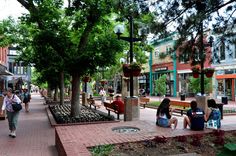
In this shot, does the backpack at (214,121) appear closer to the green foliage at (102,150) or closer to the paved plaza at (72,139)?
the paved plaza at (72,139)

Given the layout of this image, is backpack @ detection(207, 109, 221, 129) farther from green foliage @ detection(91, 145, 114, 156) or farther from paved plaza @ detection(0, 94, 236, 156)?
green foliage @ detection(91, 145, 114, 156)

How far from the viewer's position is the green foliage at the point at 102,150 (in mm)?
6230

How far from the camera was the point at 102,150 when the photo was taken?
6512 millimetres

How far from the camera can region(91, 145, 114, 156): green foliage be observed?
245 inches

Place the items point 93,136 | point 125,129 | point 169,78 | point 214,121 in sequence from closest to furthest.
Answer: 1. point 93,136
2. point 214,121
3. point 125,129
4. point 169,78

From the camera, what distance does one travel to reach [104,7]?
12.9 m

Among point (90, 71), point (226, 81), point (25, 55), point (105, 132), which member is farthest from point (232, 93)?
point (105, 132)

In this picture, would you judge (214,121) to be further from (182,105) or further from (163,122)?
(182,105)

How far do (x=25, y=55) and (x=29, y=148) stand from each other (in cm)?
1638

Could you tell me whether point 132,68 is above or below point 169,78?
below

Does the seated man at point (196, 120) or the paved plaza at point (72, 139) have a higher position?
the seated man at point (196, 120)

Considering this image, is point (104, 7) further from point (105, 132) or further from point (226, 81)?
point (226, 81)

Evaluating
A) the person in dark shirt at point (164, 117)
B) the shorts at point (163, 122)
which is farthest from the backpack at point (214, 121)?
the shorts at point (163, 122)

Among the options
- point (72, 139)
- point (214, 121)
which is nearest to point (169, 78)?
point (214, 121)
